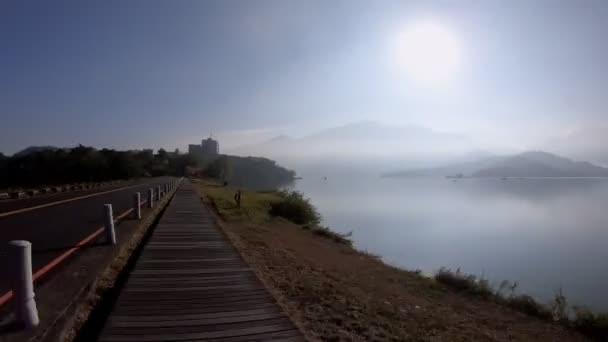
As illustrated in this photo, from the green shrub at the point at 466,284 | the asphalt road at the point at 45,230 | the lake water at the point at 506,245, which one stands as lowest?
the lake water at the point at 506,245

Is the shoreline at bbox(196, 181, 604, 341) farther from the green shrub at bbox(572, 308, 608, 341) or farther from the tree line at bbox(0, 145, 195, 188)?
the tree line at bbox(0, 145, 195, 188)

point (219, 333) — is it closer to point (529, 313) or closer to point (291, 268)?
point (291, 268)

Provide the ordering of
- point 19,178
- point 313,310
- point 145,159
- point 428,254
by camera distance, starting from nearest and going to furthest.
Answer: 1. point 313,310
2. point 428,254
3. point 19,178
4. point 145,159

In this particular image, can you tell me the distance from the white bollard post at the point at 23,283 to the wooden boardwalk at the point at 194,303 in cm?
78

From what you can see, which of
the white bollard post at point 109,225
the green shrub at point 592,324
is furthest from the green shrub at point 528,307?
the white bollard post at point 109,225

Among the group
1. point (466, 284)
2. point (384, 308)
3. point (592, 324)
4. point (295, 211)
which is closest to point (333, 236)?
point (295, 211)

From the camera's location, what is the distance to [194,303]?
184 inches

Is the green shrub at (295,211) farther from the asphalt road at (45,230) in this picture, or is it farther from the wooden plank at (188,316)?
the wooden plank at (188,316)

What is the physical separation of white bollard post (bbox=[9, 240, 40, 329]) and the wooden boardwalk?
30.6 inches

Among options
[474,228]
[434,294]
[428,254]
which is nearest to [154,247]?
[434,294]

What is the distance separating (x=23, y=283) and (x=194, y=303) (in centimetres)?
193

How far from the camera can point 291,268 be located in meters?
8.63

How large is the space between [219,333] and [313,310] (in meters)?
1.92

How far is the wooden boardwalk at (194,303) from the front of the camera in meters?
3.84
